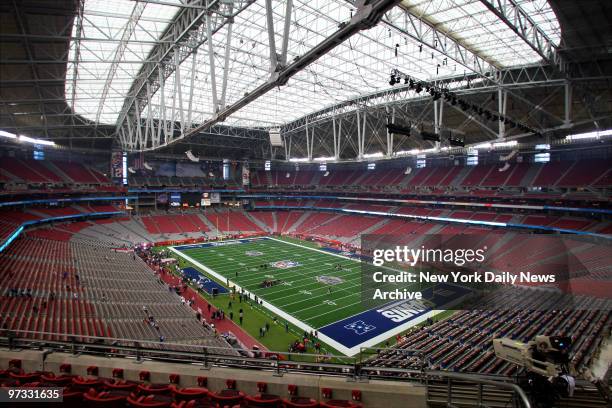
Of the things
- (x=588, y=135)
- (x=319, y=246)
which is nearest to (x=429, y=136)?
(x=588, y=135)

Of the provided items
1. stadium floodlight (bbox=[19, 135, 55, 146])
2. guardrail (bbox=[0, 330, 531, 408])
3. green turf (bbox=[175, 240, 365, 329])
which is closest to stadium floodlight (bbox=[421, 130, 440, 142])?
green turf (bbox=[175, 240, 365, 329])

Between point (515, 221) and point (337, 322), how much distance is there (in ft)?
85.0

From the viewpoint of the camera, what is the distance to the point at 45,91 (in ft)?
79.5

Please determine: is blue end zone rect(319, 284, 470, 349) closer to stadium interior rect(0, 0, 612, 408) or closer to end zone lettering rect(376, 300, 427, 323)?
end zone lettering rect(376, 300, 427, 323)

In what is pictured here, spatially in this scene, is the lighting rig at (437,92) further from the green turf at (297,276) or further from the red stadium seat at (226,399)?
the red stadium seat at (226,399)

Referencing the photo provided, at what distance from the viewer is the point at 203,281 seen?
99.3 feet

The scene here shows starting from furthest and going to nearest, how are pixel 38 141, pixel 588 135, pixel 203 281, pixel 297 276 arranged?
pixel 38 141 < pixel 588 135 < pixel 297 276 < pixel 203 281

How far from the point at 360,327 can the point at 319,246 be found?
2534 cm

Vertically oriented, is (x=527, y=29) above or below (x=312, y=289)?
above

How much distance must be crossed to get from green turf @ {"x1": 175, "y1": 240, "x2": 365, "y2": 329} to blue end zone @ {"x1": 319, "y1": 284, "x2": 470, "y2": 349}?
38.6 inches

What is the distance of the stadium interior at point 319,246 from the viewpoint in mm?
6812

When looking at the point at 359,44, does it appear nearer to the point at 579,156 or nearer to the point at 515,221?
the point at 515,221

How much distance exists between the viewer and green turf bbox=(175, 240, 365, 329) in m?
24.2

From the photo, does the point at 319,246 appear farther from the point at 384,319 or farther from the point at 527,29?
the point at 527,29
